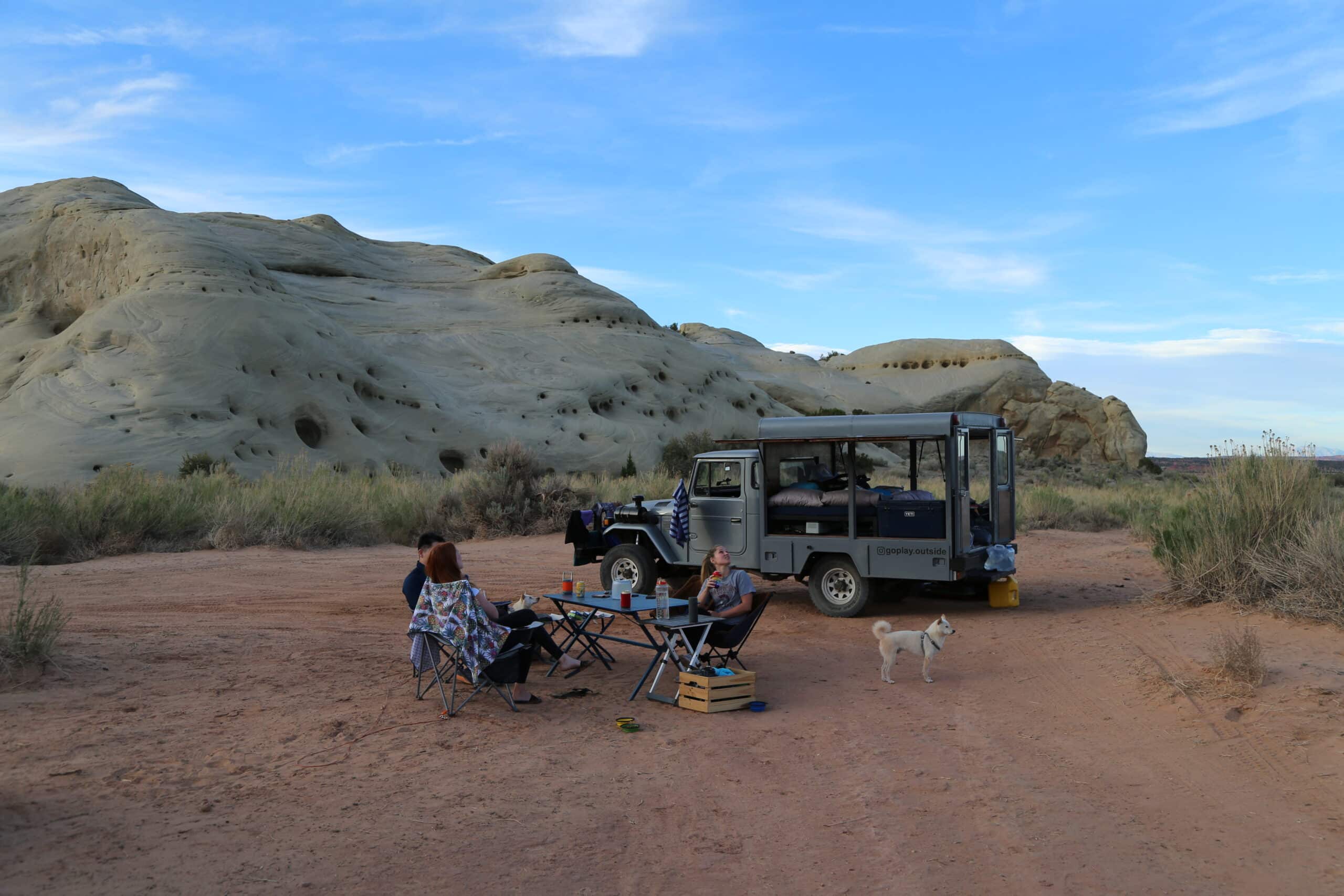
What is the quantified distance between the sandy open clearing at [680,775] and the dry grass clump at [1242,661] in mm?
194

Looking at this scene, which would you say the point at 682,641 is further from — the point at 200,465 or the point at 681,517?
the point at 200,465

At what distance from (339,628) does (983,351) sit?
61797 mm

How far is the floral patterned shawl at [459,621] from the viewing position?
7609mm

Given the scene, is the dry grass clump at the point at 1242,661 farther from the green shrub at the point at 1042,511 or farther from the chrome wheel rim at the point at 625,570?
the green shrub at the point at 1042,511

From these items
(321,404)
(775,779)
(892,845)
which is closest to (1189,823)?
(892,845)

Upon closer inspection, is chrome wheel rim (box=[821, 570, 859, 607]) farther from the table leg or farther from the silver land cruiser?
the table leg

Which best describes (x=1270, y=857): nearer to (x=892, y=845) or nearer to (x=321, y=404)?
(x=892, y=845)

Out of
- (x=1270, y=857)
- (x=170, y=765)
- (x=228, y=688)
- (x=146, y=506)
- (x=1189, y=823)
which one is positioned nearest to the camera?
(x=1270, y=857)

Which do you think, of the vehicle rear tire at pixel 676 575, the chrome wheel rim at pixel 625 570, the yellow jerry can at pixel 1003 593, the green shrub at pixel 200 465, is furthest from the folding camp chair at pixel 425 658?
the green shrub at pixel 200 465

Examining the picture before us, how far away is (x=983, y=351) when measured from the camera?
66.7 m

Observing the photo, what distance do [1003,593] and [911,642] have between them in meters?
4.51

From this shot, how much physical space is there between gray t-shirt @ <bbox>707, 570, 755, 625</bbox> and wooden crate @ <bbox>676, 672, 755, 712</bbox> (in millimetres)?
1050

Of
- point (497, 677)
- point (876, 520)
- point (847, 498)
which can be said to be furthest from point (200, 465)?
point (497, 677)

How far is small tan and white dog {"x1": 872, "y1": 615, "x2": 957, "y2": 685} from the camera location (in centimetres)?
881
